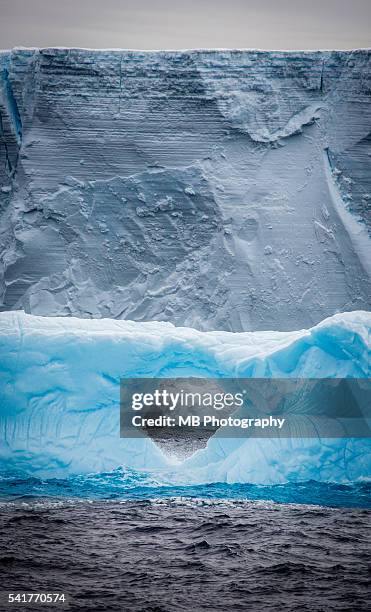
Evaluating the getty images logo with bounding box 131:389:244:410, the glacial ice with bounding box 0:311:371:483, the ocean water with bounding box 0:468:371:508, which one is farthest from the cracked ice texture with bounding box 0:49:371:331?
the ocean water with bounding box 0:468:371:508

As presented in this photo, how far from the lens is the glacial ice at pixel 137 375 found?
268 inches

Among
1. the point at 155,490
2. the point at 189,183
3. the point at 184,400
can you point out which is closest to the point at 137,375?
the point at 155,490

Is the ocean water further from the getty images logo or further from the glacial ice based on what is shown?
the getty images logo

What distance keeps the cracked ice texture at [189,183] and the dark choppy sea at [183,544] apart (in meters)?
2.76

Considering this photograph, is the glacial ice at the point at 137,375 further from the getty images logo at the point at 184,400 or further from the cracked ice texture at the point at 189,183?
the cracked ice texture at the point at 189,183

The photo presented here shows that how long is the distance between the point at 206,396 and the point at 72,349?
2.01 meters

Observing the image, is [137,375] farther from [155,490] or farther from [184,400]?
[184,400]

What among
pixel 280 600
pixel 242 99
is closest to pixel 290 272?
pixel 242 99

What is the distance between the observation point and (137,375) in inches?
287

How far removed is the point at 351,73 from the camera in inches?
371

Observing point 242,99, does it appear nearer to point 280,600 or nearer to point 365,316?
point 365,316

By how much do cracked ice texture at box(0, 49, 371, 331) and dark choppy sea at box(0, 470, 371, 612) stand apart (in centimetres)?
276

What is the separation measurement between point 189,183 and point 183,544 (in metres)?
4.61

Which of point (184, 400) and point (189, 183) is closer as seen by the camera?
point (184, 400)
